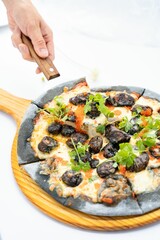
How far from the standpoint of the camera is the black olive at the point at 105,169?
3.18m

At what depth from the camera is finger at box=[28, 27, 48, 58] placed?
3804 mm

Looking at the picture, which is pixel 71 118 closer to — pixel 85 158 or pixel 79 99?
pixel 79 99

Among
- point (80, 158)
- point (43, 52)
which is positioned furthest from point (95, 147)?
point (43, 52)

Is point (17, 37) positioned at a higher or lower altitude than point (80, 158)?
higher

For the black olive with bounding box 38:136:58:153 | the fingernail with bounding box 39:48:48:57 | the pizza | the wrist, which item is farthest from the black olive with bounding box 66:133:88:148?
the wrist

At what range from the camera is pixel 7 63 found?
466 cm

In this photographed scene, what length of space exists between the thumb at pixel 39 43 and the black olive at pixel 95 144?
2.92ft

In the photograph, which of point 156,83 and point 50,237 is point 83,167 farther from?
point 156,83

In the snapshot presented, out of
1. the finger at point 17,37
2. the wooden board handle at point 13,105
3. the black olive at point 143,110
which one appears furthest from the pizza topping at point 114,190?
the finger at point 17,37

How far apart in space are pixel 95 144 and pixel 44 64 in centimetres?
85

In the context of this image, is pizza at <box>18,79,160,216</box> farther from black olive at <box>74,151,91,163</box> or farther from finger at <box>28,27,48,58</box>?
finger at <box>28,27,48,58</box>

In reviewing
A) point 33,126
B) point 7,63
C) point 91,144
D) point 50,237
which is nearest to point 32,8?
point 7,63

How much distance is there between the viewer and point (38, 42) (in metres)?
3.84

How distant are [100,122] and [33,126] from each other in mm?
551
